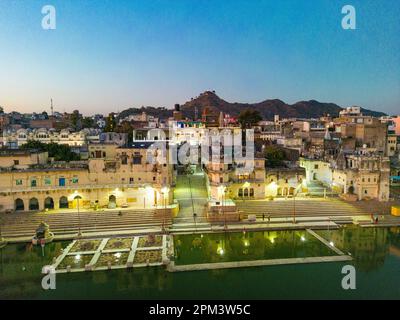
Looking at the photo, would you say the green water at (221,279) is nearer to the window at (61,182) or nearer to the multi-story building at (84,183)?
the multi-story building at (84,183)

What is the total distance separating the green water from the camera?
19078 mm

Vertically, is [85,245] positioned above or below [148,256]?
above

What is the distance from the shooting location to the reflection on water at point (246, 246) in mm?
23575

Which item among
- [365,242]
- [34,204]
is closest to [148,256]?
[34,204]

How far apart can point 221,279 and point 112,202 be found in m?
16.6

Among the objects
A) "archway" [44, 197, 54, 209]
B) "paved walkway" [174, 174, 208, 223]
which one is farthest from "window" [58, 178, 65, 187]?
"paved walkway" [174, 174, 208, 223]

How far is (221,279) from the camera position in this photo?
20.5 metres

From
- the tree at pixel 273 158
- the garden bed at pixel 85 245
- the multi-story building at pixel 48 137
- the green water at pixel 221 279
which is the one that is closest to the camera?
the green water at pixel 221 279

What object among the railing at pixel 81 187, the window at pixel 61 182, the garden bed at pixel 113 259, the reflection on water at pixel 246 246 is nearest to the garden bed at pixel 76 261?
the garden bed at pixel 113 259

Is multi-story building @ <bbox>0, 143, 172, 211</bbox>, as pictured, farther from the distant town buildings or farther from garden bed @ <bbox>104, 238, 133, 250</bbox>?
garden bed @ <bbox>104, 238, 133, 250</bbox>

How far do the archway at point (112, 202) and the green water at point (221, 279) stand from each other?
24.3 ft

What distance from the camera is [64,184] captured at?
3269cm

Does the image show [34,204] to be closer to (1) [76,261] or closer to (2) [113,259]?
(1) [76,261]
